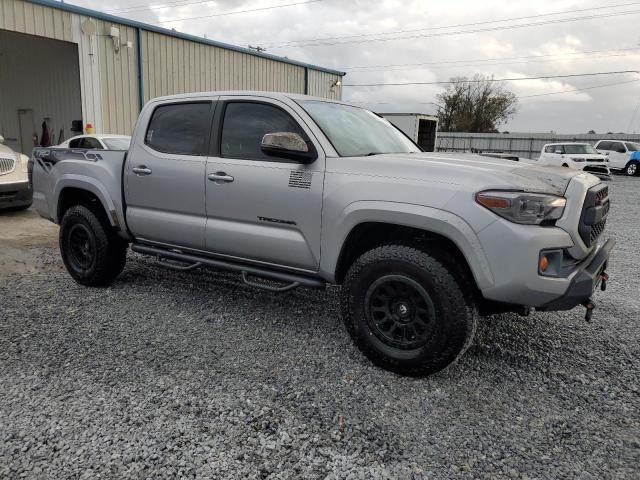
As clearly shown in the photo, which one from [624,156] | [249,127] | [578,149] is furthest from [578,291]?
[624,156]

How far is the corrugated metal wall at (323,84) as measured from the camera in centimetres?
2150

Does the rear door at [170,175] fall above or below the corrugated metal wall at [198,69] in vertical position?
below

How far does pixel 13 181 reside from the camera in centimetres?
931

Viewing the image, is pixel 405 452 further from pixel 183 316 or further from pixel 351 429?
pixel 183 316

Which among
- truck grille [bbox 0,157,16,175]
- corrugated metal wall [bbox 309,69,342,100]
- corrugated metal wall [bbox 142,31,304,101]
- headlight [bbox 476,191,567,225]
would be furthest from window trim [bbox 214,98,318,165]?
corrugated metal wall [bbox 309,69,342,100]

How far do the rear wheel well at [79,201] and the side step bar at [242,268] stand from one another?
56cm

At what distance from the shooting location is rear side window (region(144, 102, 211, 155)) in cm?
439

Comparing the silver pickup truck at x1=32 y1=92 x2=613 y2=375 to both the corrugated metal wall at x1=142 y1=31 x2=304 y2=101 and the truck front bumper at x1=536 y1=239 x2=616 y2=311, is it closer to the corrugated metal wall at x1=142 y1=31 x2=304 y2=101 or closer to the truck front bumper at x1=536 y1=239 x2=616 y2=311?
the truck front bumper at x1=536 y1=239 x2=616 y2=311

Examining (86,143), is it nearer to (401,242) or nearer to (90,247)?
(90,247)

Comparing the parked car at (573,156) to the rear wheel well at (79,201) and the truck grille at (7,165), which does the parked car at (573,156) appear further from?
the rear wheel well at (79,201)

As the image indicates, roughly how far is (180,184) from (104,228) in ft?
4.11

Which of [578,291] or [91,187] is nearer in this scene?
[578,291]

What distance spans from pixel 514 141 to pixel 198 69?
24812 mm

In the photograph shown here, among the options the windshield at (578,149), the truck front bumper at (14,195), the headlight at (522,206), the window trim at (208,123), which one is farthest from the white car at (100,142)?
the windshield at (578,149)
